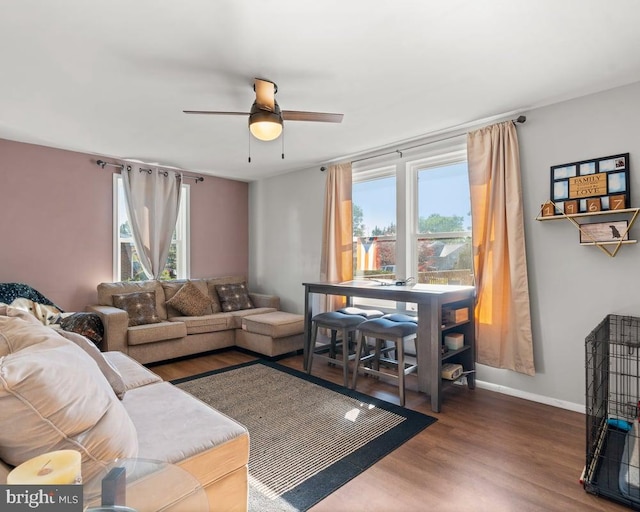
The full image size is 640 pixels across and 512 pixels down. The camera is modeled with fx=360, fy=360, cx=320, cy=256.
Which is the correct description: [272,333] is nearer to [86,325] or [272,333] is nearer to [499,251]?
[86,325]

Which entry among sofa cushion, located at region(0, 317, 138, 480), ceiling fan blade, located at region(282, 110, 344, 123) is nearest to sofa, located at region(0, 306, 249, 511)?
sofa cushion, located at region(0, 317, 138, 480)

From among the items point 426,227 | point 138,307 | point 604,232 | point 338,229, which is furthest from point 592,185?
point 138,307

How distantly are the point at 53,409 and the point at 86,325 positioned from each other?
118 inches

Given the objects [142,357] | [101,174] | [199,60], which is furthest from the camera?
[101,174]

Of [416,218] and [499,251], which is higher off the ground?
[416,218]

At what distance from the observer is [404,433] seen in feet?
7.88

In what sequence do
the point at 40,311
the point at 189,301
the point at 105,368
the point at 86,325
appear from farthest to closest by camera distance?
the point at 189,301
the point at 86,325
the point at 40,311
the point at 105,368

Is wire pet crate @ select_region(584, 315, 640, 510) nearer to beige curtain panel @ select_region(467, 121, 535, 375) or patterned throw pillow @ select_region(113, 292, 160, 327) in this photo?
beige curtain panel @ select_region(467, 121, 535, 375)

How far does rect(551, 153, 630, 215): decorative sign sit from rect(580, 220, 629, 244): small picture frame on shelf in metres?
0.11

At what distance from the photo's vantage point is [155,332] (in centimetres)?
381

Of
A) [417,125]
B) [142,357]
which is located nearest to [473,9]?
[417,125]

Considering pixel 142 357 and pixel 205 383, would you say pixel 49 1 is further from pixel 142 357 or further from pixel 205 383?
pixel 142 357

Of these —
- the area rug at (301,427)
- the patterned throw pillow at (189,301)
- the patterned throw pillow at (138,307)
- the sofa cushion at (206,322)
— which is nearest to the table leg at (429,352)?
the area rug at (301,427)

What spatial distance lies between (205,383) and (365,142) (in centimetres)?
288
